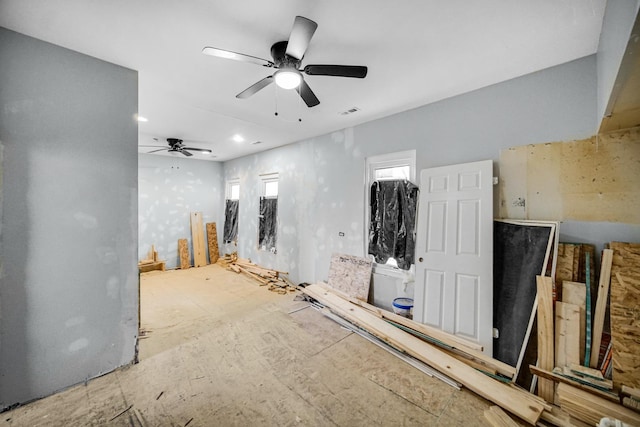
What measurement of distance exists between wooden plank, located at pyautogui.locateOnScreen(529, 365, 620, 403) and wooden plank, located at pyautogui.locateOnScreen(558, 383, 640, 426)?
3 cm

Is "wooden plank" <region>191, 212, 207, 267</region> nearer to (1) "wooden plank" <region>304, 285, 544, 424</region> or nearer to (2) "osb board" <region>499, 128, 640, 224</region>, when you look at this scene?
(1) "wooden plank" <region>304, 285, 544, 424</region>

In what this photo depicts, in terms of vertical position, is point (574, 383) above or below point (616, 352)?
below

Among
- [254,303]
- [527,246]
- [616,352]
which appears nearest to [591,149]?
[527,246]

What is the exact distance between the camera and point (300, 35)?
1545mm

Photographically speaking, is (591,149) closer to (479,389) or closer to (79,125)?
(479,389)

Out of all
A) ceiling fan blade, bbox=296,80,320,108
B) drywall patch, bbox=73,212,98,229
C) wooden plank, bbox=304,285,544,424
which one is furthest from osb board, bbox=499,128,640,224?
drywall patch, bbox=73,212,98,229

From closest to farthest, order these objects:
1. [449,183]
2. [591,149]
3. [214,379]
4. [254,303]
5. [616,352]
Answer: [616,352] → [591,149] → [214,379] → [449,183] → [254,303]

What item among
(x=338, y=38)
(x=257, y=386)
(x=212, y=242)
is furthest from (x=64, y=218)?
(x=212, y=242)

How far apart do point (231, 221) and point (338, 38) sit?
224 inches

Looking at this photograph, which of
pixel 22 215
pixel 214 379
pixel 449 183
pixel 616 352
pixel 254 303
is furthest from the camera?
pixel 254 303

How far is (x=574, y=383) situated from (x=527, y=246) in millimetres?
1031

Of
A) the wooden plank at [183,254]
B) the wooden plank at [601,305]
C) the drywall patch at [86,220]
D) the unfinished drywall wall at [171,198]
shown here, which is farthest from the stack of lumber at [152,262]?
the wooden plank at [601,305]

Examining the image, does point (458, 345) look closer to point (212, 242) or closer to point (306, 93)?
point (306, 93)

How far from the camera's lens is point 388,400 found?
6.25 feet
